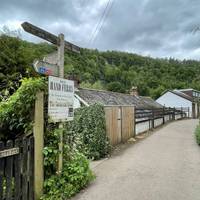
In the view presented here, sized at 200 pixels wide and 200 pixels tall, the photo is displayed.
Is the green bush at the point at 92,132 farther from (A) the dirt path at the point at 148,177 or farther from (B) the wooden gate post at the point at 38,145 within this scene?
(B) the wooden gate post at the point at 38,145

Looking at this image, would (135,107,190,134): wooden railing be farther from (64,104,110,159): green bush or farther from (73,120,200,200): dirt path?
(64,104,110,159): green bush

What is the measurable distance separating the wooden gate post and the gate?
0.09m

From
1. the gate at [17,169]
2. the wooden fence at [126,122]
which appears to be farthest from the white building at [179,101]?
the gate at [17,169]

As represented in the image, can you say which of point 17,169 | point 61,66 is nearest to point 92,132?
point 61,66

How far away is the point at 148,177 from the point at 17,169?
3434mm

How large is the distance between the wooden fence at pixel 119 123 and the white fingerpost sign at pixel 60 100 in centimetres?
439

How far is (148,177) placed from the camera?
6176mm

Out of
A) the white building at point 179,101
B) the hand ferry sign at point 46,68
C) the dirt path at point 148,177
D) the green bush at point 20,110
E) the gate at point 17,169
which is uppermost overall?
the white building at point 179,101

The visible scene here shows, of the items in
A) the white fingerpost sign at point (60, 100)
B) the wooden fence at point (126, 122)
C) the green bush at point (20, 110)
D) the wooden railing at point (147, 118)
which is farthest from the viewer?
the wooden railing at point (147, 118)

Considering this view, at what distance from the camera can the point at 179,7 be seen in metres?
7.77

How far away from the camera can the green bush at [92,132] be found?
28.5ft

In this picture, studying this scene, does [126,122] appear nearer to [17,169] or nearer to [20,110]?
[20,110]

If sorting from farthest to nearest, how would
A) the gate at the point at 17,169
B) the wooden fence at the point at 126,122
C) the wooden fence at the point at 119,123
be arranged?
1. the wooden fence at the point at 126,122
2. the wooden fence at the point at 119,123
3. the gate at the point at 17,169

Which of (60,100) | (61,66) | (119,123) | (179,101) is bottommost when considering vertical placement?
(119,123)
